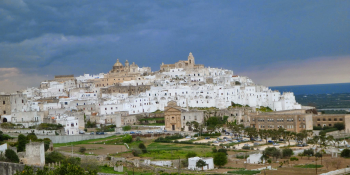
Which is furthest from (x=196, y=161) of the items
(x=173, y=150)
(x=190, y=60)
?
(x=190, y=60)

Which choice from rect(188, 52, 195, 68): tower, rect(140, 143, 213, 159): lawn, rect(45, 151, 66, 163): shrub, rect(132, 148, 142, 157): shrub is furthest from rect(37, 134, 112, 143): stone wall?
rect(188, 52, 195, 68): tower

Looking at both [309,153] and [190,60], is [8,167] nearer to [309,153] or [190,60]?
[309,153]

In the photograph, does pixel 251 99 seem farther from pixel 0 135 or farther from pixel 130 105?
pixel 0 135

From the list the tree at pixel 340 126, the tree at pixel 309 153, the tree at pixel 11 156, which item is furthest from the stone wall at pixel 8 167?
the tree at pixel 340 126

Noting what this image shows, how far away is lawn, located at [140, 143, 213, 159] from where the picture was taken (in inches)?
1661

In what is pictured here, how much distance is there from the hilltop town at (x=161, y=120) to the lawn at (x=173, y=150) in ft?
0.36

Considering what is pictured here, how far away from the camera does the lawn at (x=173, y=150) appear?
42188 millimetres

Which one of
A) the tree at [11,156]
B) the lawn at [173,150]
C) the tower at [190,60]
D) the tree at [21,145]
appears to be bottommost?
the lawn at [173,150]

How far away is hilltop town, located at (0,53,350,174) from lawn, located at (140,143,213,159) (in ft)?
0.36

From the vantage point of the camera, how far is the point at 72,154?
40.3m

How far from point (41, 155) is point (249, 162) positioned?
18.3m

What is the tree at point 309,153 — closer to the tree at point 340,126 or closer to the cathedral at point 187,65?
the tree at point 340,126

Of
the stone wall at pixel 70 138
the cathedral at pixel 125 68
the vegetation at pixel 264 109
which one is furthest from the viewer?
the cathedral at pixel 125 68

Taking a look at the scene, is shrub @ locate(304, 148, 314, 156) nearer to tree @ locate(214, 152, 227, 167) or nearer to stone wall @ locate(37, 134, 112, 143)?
tree @ locate(214, 152, 227, 167)
